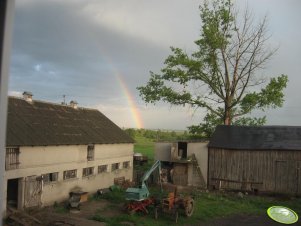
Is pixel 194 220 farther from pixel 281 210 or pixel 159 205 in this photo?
pixel 281 210

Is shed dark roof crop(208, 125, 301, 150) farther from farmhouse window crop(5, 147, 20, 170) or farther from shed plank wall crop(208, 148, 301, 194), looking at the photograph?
farmhouse window crop(5, 147, 20, 170)

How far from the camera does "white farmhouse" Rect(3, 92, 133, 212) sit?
21203 mm

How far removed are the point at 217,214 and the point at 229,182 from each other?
30.6 feet

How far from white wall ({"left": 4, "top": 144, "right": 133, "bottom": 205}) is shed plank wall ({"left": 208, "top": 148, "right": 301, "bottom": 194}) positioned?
921cm

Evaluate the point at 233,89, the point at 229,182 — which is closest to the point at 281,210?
the point at 229,182

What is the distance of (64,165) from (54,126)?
10.2 ft

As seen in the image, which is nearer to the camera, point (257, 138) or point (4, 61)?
point (4, 61)

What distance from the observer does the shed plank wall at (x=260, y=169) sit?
30812mm

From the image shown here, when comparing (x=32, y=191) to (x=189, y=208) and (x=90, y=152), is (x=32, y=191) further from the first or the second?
(x=189, y=208)

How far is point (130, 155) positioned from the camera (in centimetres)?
3681

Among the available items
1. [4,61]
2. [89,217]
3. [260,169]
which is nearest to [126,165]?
[260,169]

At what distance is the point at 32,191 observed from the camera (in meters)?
21.7

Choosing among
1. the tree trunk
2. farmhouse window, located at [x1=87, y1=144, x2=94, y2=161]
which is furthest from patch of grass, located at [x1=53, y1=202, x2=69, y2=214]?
the tree trunk

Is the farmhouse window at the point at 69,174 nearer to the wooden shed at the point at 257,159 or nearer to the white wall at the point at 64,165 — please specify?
the white wall at the point at 64,165
